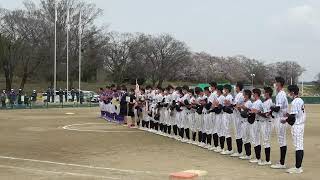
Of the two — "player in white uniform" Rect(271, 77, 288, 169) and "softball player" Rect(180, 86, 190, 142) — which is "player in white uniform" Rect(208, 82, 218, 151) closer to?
"softball player" Rect(180, 86, 190, 142)

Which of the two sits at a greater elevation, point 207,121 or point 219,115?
point 219,115

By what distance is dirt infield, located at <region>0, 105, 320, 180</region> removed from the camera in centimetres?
1108

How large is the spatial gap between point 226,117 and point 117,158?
3.46 metres

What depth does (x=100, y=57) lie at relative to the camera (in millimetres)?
74625

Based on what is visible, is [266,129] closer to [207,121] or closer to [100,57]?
[207,121]

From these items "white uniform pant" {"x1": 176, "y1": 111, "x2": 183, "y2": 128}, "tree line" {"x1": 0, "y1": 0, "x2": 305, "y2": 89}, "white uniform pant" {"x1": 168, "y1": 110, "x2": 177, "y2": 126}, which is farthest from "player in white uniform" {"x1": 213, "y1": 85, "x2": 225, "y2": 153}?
"tree line" {"x1": 0, "y1": 0, "x2": 305, "y2": 89}

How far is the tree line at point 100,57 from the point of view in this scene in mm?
61219

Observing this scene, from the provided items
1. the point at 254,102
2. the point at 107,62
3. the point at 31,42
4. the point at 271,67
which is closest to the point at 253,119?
the point at 254,102

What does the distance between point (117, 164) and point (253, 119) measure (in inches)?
145

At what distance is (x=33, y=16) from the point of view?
61438 millimetres

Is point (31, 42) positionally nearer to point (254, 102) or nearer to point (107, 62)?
point (107, 62)

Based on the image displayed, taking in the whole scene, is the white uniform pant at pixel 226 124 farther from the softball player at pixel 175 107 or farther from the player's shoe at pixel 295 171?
the softball player at pixel 175 107

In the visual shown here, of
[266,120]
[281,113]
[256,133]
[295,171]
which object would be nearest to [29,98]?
[256,133]

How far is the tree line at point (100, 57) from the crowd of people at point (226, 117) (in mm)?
40049
